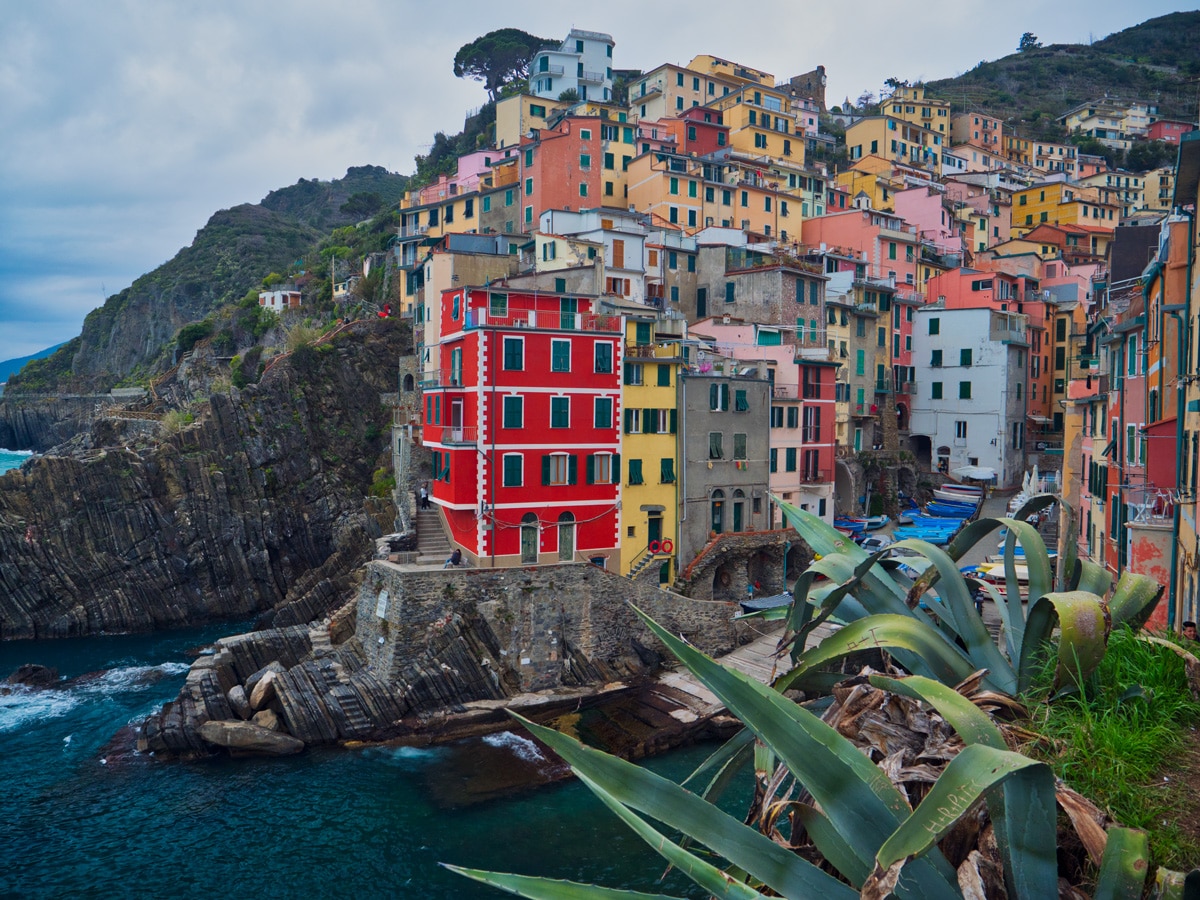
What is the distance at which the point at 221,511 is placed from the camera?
51.7 meters

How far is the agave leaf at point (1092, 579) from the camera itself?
6.79 m

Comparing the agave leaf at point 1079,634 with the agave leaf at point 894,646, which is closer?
the agave leaf at point 1079,634

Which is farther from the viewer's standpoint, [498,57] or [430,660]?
[498,57]

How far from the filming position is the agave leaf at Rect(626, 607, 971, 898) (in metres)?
4.04

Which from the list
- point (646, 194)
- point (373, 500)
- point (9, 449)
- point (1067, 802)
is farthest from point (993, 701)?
point (9, 449)

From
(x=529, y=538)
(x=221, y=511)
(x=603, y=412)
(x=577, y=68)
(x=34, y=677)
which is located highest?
(x=577, y=68)

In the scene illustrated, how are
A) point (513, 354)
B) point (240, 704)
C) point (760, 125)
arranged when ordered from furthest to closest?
point (760, 125) < point (513, 354) < point (240, 704)

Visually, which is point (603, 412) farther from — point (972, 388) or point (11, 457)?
point (11, 457)

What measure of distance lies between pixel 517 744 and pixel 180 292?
99944 millimetres

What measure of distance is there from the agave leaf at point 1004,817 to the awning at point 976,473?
52.2 meters

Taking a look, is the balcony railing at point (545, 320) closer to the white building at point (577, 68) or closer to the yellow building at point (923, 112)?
the white building at point (577, 68)

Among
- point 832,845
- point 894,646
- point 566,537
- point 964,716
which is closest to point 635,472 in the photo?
point 566,537

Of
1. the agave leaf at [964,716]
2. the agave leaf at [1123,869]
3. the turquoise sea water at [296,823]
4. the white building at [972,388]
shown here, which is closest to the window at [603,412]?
the turquoise sea water at [296,823]

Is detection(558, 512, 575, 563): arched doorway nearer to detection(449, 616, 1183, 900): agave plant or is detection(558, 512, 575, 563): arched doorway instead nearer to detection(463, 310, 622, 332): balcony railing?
detection(463, 310, 622, 332): balcony railing
